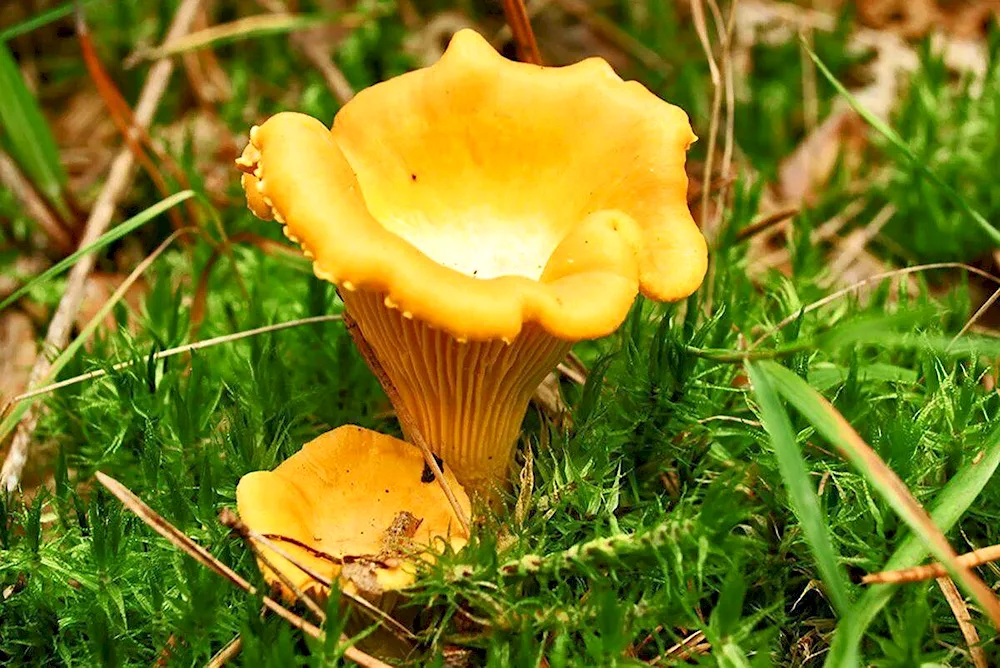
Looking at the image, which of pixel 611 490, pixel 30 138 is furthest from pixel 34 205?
pixel 611 490

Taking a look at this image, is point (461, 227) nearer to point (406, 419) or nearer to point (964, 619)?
point (406, 419)

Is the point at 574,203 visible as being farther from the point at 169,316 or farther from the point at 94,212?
the point at 94,212

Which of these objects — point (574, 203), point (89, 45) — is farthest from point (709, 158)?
point (89, 45)

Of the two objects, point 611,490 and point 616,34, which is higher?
point 616,34

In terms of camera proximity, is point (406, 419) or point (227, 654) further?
point (406, 419)

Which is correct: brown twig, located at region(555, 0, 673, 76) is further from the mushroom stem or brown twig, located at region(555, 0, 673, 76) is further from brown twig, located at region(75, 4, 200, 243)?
the mushroom stem

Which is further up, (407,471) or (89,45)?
(89,45)

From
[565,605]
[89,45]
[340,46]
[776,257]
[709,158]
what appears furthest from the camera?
[340,46]
